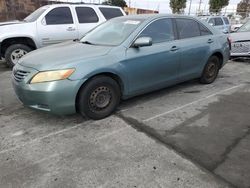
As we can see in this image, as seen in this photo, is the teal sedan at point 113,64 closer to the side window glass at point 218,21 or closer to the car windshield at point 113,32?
the car windshield at point 113,32

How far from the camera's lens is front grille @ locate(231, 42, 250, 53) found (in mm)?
8117

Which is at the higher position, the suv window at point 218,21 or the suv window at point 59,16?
the suv window at point 59,16

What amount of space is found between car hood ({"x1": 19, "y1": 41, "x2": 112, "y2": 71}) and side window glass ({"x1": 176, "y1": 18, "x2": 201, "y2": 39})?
1688 mm

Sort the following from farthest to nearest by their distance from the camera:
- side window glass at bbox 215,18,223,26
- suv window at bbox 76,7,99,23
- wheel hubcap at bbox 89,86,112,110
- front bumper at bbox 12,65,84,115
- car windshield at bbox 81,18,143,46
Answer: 1. side window glass at bbox 215,18,223,26
2. suv window at bbox 76,7,99,23
3. car windshield at bbox 81,18,143,46
4. wheel hubcap at bbox 89,86,112,110
5. front bumper at bbox 12,65,84,115

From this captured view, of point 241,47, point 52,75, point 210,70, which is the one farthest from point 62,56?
point 241,47

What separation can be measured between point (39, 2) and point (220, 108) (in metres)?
12.2

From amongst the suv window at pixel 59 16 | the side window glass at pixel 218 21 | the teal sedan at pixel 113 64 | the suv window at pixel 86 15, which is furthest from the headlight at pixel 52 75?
the side window glass at pixel 218 21

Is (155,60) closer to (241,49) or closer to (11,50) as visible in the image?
(11,50)

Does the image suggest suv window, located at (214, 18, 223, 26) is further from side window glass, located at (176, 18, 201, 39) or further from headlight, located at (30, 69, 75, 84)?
headlight, located at (30, 69, 75, 84)

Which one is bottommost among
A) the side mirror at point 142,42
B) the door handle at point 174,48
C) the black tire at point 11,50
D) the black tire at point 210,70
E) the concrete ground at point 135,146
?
the concrete ground at point 135,146

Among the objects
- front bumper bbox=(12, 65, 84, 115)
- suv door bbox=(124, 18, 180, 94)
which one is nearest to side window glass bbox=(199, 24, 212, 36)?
suv door bbox=(124, 18, 180, 94)

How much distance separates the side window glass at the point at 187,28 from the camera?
5.02 meters

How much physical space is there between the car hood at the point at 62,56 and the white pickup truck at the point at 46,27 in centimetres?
350

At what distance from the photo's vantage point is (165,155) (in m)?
3.10
